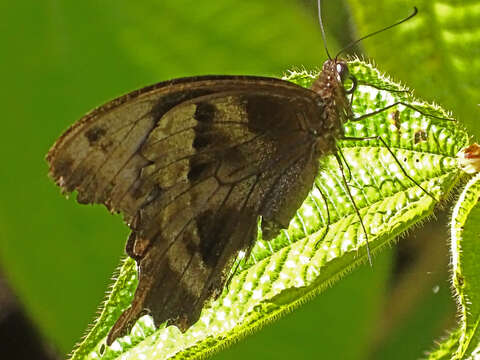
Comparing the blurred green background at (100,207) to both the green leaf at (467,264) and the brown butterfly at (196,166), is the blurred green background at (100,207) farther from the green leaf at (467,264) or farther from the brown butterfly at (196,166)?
the green leaf at (467,264)

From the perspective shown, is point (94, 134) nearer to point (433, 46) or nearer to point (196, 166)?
point (196, 166)

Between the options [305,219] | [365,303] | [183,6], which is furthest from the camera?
[183,6]

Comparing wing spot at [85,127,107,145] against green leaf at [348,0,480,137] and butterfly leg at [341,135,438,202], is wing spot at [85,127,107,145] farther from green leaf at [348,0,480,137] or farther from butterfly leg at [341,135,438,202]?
green leaf at [348,0,480,137]

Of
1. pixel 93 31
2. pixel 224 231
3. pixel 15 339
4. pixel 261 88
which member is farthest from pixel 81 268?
pixel 261 88

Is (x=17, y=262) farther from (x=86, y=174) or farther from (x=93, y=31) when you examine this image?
(x=86, y=174)

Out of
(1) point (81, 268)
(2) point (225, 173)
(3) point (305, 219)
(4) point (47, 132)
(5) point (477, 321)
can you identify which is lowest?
(5) point (477, 321)

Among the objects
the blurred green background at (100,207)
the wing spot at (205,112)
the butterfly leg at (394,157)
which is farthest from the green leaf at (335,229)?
the blurred green background at (100,207)
